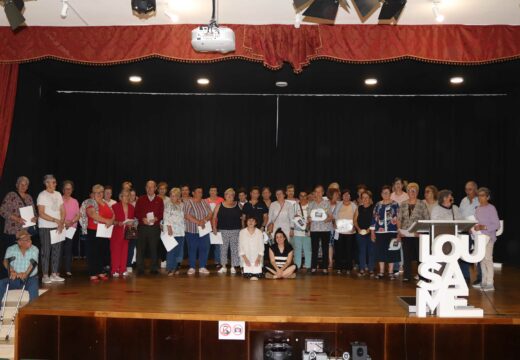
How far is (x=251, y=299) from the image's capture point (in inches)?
245

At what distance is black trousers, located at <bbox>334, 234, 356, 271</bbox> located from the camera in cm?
841

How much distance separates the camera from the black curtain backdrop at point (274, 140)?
10.8 metres

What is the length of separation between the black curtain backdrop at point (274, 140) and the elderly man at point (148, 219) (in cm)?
292

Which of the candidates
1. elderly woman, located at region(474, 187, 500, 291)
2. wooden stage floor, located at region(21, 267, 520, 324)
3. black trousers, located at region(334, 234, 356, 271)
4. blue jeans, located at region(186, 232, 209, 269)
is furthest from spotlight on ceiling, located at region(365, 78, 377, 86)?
blue jeans, located at region(186, 232, 209, 269)

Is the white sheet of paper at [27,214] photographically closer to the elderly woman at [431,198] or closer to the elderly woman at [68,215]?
the elderly woman at [68,215]

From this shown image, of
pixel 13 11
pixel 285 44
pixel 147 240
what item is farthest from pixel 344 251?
pixel 13 11

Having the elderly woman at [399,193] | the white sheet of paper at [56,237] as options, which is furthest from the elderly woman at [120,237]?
the elderly woman at [399,193]

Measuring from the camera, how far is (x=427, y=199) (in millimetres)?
7988

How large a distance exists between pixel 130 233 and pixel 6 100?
244cm

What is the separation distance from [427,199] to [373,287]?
1.70 m

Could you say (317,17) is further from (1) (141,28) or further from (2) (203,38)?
(1) (141,28)

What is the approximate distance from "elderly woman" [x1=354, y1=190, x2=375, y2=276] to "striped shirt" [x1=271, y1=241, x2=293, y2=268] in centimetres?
119

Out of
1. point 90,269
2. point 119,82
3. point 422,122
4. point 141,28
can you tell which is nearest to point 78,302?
point 90,269

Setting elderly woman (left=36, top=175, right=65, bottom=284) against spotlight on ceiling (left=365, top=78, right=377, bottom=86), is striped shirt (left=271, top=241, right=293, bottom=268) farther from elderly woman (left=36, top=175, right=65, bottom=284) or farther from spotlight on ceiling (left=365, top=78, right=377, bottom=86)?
spotlight on ceiling (left=365, top=78, right=377, bottom=86)
